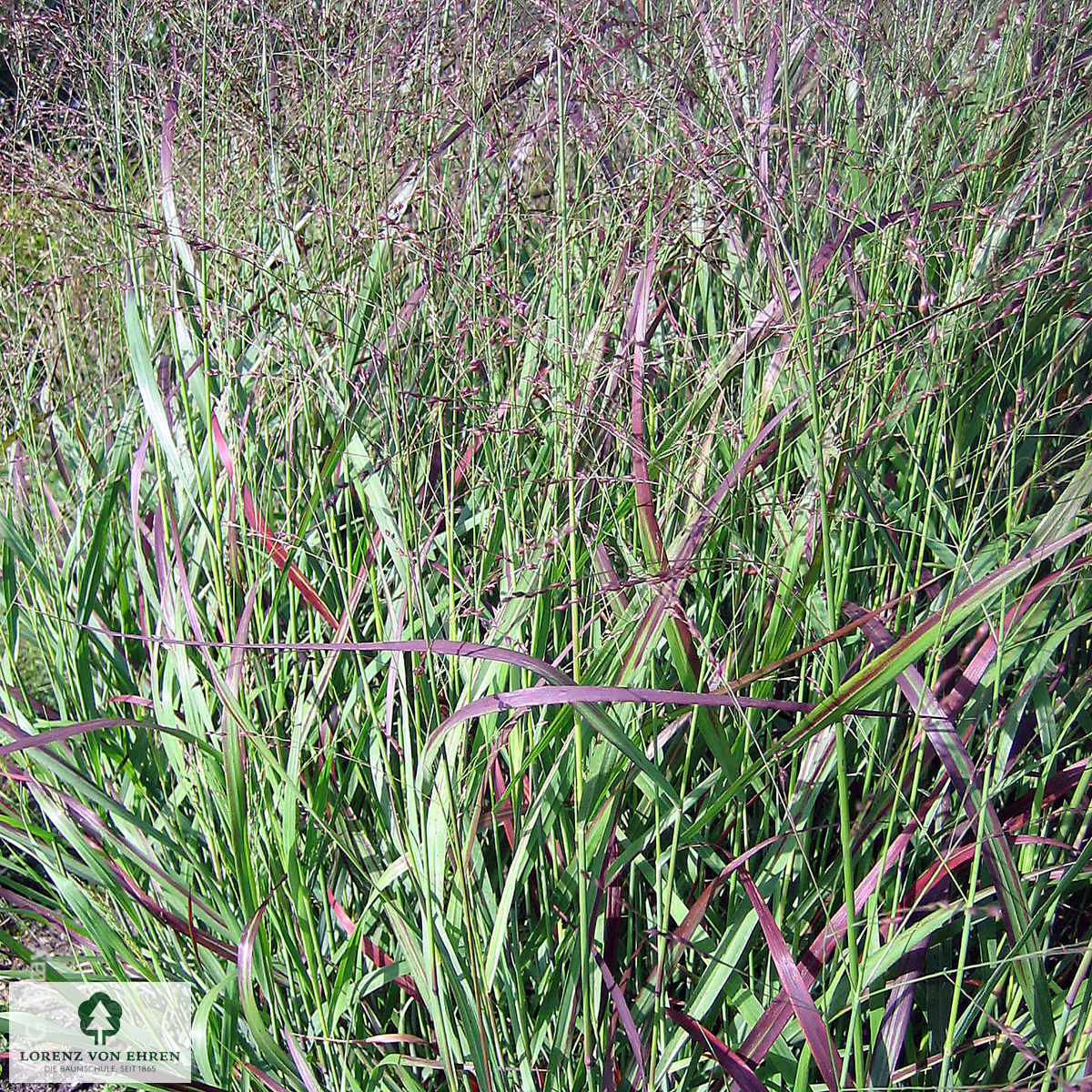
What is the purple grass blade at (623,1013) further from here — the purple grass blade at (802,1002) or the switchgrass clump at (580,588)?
the purple grass blade at (802,1002)

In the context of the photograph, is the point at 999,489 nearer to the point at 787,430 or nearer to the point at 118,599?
the point at 787,430

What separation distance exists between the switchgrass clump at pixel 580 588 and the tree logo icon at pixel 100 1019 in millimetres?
74

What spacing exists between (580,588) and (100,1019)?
1002 millimetres

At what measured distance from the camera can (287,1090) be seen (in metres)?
1.30

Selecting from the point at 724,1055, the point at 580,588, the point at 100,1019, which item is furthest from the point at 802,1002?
the point at 100,1019

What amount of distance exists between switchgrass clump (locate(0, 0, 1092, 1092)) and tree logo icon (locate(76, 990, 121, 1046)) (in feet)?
0.24

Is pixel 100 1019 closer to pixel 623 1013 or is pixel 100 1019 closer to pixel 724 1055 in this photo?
pixel 623 1013

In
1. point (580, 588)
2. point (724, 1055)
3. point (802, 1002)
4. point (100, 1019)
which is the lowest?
point (100, 1019)

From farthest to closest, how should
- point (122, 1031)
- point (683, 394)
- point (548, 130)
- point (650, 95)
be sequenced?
point (548, 130), point (683, 394), point (122, 1031), point (650, 95)

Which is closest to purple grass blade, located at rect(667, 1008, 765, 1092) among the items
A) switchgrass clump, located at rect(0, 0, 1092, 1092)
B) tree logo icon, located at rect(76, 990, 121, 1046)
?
switchgrass clump, located at rect(0, 0, 1092, 1092)

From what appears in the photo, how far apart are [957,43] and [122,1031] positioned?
232 cm

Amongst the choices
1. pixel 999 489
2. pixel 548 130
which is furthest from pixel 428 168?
pixel 999 489

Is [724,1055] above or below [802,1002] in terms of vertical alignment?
below

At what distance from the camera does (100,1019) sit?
1416mm
